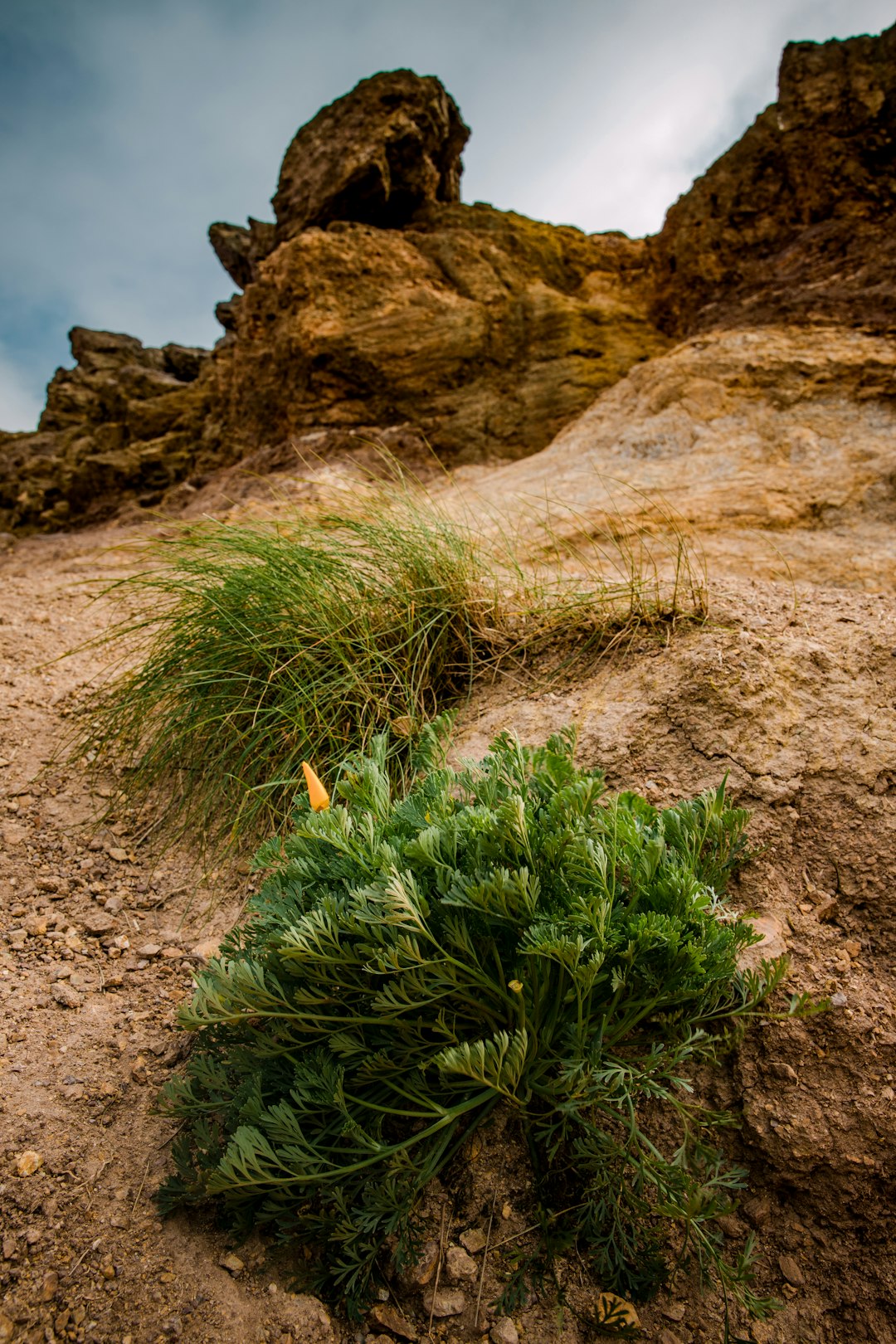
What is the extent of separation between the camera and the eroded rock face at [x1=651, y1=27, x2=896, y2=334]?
5.29m

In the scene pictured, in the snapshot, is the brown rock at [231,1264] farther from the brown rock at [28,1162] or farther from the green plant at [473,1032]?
the brown rock at [28,1162]

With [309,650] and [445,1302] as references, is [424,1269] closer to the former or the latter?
[445,1302]

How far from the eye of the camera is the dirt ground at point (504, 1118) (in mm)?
1294

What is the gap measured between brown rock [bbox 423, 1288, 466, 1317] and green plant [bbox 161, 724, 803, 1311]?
12 centimetres

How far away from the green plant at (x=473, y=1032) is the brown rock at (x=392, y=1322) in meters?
0.08

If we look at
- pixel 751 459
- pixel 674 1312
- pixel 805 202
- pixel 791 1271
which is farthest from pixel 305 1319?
pixel 805 202

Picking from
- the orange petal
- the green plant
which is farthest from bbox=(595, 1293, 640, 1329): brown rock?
the orange petal

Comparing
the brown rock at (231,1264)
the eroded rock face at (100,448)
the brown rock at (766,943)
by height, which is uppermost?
the eroded rock face at (100,448)

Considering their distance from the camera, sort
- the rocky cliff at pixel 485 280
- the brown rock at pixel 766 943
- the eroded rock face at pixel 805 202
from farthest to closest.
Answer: the rocky cliff at pixel 485 280, the eroded rock face at pixel 805 202, the brown rock at pixel 766 943

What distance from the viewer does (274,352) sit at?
7039 mm

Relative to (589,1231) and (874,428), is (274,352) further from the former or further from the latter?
(589,1231)

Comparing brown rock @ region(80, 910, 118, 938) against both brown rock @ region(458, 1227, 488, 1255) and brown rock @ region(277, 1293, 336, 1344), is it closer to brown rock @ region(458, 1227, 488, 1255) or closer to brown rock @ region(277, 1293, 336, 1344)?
brown rock @ region(277, 1293, 336, 1344)

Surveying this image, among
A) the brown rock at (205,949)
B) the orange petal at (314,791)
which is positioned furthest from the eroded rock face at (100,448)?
the orange petal at (314,791)

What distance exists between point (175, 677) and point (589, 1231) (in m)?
2.30
